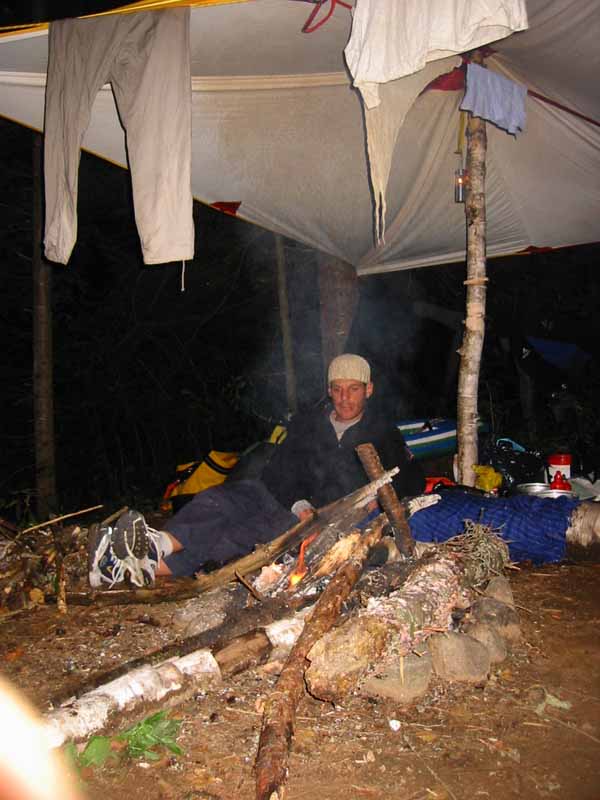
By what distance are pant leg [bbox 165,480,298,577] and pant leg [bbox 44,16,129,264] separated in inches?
60.6

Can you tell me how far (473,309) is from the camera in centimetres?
424

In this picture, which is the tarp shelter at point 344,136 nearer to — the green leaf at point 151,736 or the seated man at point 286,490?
the seated man at point 286,490

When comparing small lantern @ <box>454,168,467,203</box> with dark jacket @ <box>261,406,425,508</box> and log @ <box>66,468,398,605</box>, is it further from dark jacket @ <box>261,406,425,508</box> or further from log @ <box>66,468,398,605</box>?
log @ <box>66,468,398,605</box>

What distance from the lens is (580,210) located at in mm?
5535

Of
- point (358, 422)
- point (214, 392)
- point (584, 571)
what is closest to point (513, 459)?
point (584, 571)

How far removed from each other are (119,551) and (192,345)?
551 centimetres

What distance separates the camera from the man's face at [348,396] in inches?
145

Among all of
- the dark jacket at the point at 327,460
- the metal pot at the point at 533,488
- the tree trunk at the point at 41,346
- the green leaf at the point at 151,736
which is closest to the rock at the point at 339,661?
the green leaf at the point at 151,736

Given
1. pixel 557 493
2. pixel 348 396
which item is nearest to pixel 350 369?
pixel 348 396

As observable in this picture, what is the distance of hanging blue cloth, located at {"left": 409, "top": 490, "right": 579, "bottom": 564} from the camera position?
135 inches

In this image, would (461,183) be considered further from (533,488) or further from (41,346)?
(41,346)

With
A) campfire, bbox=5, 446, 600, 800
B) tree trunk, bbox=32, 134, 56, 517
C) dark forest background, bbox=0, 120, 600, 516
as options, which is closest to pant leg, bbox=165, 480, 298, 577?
campfire, bbox=5, 446, 600, 800

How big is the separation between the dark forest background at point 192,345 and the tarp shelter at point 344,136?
62.0 inches

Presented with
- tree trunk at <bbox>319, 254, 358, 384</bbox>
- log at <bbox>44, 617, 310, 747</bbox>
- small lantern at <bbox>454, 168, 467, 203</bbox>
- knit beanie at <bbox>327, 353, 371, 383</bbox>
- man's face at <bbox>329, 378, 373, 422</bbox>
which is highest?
small lantern at <bbox>454, 168, 467, 203</bbox>
